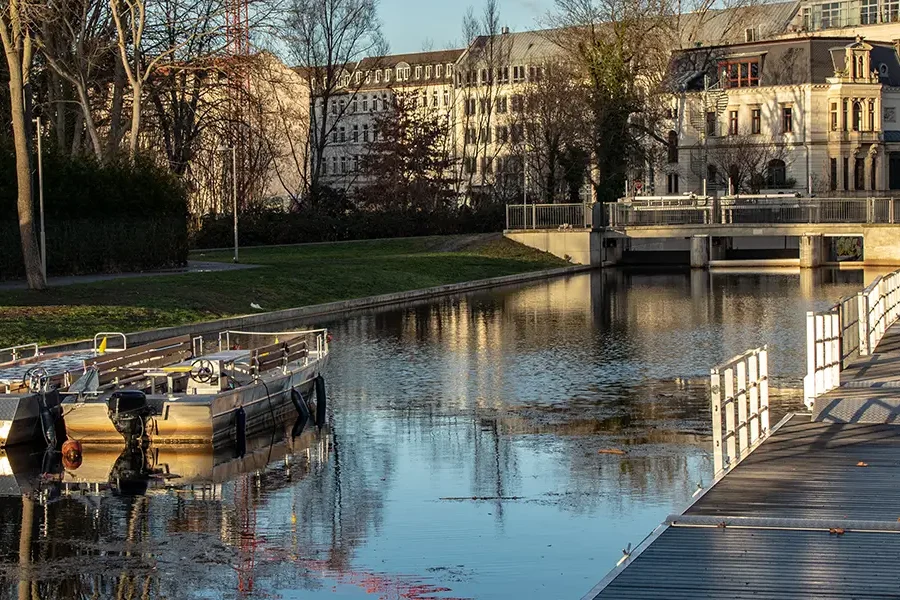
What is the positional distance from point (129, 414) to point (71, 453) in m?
0.91

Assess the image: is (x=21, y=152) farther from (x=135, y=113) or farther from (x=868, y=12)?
(x=868, y=12)

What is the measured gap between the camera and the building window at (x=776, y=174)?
96562mm

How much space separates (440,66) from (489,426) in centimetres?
12793

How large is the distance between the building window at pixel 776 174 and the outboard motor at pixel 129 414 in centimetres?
8056

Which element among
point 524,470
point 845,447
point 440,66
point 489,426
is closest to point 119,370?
point 489,426

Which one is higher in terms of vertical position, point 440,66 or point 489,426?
point 440,66

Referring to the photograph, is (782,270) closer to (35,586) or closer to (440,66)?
(35,586)

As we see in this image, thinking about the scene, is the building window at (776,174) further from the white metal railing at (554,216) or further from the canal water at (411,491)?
the canal water at (411,491)

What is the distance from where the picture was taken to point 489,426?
21.5 metres

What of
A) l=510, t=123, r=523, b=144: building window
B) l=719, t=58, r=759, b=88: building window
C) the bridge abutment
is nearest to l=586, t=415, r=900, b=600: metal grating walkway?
the bridge abutment

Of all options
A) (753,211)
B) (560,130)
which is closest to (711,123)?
(560,130)

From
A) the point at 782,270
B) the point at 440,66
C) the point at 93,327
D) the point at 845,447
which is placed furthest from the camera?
the point at 440,66

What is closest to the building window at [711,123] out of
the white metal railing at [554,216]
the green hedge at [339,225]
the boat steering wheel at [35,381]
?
the green hedge at [339,225]

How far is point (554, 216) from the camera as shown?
244ft
